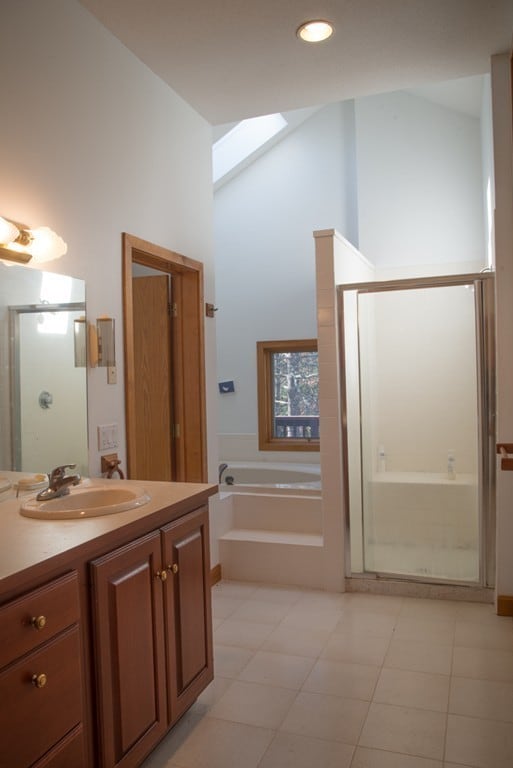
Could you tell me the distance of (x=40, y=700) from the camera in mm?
1352

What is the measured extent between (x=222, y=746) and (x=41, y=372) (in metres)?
1.45

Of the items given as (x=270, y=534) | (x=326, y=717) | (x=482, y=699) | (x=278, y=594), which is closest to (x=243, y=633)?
(x=278, y=594)

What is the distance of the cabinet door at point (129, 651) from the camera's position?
1.60 metres

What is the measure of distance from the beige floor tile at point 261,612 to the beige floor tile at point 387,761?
3.64ft

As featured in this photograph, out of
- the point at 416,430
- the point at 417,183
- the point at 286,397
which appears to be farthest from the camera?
the point at 286,397

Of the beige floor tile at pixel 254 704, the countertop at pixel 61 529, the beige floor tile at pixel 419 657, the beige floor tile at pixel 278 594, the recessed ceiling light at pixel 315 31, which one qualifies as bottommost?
the beige floor tile at pixel 419 657

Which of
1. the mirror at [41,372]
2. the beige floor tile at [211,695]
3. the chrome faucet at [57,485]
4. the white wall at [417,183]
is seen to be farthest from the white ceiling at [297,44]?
the beige floor tile at [211,695]

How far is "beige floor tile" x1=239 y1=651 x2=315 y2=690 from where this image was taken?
7.98 ft

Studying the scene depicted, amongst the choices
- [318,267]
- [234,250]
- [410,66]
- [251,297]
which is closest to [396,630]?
[318,267]

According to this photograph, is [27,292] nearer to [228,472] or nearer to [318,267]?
[318,267]

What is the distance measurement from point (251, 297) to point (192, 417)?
221cm

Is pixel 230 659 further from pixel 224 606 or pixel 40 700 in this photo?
pixel 40 700

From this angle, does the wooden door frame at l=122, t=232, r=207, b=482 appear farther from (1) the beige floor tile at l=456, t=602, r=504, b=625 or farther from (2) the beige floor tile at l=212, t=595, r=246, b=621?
(1) the beige floor tile at l=456, t=602, r=504, b=625

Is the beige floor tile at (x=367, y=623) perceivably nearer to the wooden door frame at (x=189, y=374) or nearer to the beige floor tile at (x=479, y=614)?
the beige floor tile at (x=479, y=614)
